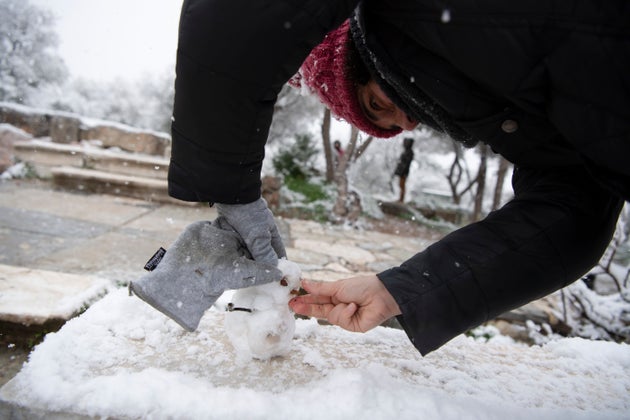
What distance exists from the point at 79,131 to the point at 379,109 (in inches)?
348

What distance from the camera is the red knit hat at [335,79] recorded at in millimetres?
1011

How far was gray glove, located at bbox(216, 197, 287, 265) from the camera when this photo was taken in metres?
0.96

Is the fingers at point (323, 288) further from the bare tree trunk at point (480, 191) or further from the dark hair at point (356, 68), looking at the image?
the bare tree trunk at point (480, 191)

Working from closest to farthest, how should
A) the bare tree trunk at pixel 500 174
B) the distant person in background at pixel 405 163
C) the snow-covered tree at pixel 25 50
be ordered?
the bare tree trunk at pixel 500 174 < the distant person in background at pixel 405 163 < the snow-covered tree at pixel 25 50

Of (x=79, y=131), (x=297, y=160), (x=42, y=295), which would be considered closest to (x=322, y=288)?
(x=42, y=295)

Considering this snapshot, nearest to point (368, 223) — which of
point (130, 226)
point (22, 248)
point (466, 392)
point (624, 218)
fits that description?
point (624, 218)

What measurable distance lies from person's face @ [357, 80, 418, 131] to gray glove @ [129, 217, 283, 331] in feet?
1.75

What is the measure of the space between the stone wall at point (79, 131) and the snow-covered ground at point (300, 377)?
7468 mm

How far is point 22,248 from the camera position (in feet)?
Answer: 9.14

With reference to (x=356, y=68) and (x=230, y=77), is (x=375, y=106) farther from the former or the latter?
(x=230, y=77)

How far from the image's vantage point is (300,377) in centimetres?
112

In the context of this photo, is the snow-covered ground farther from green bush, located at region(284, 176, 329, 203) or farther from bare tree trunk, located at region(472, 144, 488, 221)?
bare tree trunk, located at region(472, 144, 488, 221)

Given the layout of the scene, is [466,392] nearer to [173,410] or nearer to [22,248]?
[173,410]

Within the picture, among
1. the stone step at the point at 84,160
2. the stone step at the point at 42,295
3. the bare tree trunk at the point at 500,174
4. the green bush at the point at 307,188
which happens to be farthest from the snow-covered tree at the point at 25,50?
the bare tree trunk at the point at 500,174
